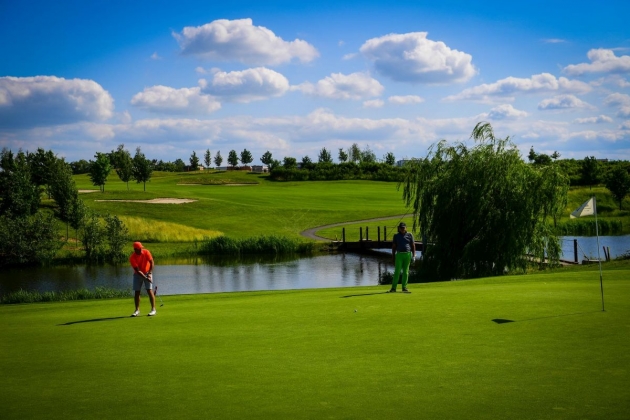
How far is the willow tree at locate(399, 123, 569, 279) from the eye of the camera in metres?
35.5

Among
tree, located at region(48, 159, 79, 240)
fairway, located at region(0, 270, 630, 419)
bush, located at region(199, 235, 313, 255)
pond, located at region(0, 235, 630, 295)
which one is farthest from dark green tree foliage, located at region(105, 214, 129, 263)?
fairway, located at region(0, 270, 630, 419)

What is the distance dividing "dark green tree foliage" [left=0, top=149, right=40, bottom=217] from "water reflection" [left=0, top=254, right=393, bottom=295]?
27.7 feet

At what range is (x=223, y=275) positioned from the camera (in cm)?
4719

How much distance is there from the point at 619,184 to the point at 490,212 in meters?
56.5

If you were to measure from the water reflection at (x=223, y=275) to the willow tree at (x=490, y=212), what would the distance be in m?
6.98

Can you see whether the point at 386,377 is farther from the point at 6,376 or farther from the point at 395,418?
the point at 6,376

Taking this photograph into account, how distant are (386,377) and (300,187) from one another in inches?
4046

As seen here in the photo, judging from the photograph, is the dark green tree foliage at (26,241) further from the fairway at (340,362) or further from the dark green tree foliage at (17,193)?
the fairway at (340,362)

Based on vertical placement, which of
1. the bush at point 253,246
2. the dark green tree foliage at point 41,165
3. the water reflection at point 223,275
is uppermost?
the dark green tree foliage at point 41,165

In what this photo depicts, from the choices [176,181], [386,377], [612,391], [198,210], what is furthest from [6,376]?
[176,181]

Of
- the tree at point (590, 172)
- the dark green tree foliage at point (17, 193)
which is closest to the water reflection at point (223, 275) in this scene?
the dark green tree foliage at point (17, 193)

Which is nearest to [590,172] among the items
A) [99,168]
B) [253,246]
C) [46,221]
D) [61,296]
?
[253,246]

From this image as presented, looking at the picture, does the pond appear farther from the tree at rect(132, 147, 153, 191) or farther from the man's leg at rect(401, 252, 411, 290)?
the tree at rect(132, 147, 153, 191)

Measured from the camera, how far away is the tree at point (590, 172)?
9512cm
